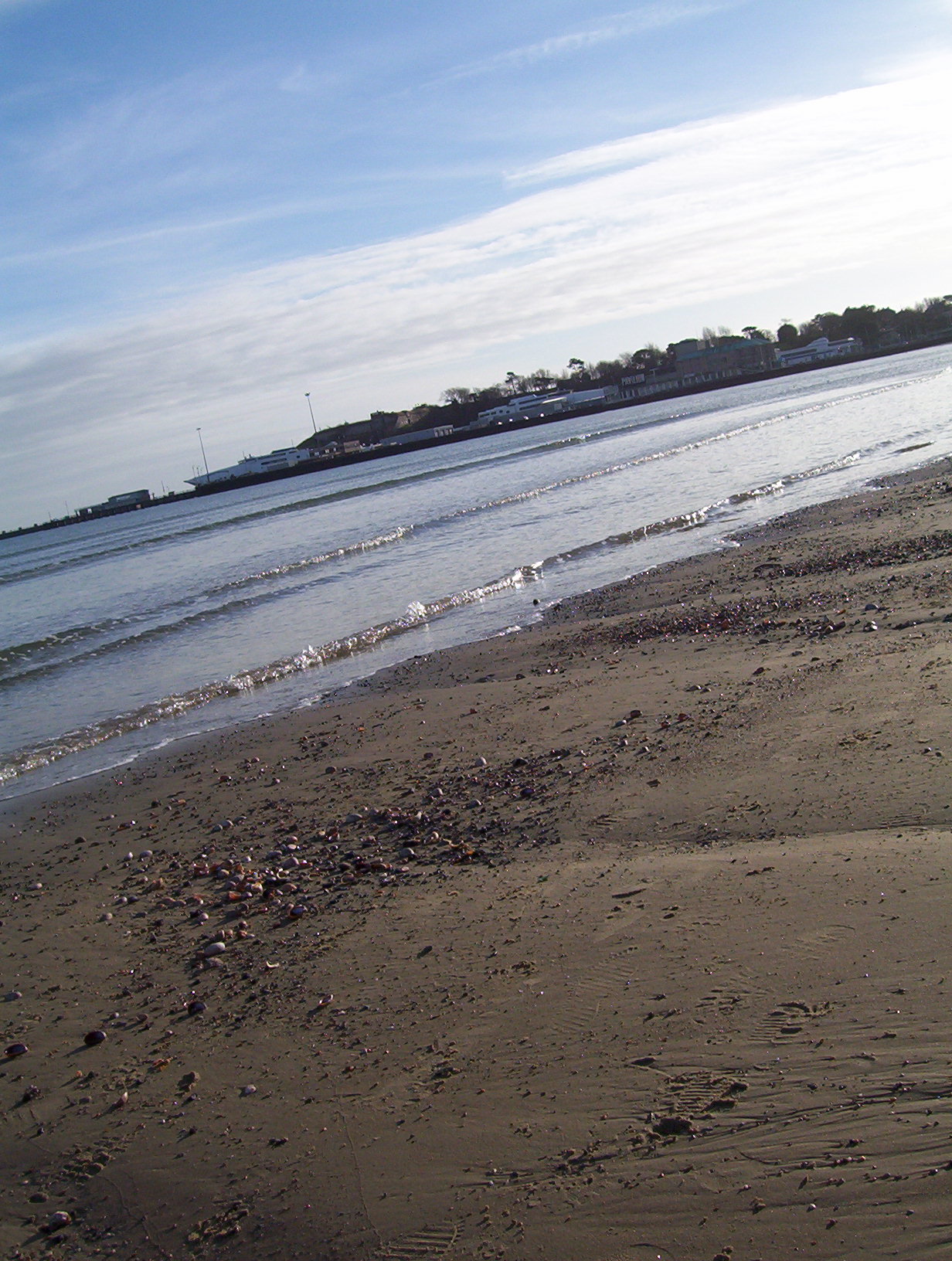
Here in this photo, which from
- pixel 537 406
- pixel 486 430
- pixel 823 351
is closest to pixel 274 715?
pixel 486 430

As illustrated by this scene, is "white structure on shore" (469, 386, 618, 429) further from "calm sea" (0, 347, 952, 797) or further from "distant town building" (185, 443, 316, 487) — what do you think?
"calm sea" (0, 347, 952, 797)

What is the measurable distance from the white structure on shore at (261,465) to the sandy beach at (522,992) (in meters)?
165

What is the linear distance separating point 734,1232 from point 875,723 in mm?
4676

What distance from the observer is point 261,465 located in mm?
173125

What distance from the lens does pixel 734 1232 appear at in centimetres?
301

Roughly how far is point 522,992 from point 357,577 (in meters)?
20.4

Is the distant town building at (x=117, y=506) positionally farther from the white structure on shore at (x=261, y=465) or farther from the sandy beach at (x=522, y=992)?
the sandy beach at (x=522, y=992)

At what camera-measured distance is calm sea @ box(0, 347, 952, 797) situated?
14.0 meters

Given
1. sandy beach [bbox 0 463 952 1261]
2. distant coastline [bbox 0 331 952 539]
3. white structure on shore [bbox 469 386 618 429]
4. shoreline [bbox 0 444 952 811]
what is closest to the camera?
sandy beach [bbox 0 463 952 1261]

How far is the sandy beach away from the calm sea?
483cm

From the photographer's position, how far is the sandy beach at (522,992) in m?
3.33

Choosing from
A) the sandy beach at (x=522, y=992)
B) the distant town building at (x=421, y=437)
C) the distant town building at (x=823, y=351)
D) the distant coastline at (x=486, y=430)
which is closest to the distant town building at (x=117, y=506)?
the distant coastline at (x=486, y=430)

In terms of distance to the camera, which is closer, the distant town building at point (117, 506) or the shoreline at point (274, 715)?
the shoreline at point (274, 715)

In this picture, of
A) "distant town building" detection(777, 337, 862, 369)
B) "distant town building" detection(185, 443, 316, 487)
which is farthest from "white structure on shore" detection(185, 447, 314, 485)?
"distant town building" detection(777, 337, 862, 369)
